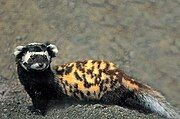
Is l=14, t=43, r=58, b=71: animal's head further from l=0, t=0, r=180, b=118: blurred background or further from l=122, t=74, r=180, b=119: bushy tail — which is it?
l=122, t=74, r=180, b=119: bushy tail

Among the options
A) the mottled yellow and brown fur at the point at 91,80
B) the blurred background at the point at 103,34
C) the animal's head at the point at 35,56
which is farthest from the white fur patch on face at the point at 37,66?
the blurred background at the point at 103,34

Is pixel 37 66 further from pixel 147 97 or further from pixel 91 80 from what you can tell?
pixel 147 97

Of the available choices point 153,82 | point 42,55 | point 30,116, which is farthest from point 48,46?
point 153,82

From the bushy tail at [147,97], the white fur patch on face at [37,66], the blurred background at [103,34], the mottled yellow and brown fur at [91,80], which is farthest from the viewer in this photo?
the blurred background at [103,34]

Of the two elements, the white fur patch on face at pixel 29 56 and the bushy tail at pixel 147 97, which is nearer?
the white fur patch on face at pixel 29 56

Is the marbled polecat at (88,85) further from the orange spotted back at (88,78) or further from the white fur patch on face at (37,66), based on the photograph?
the white fur patch on face at (37,66)

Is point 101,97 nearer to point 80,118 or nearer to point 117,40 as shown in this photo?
point 80,118

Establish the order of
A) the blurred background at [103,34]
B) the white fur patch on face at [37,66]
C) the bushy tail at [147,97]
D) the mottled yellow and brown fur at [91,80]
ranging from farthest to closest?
1. the blurred background at [103,34]
2. the mottled yellow and brown fur at [91,80]
3. the bushy tail at [147,97]
4. the white fur patch on face at [37,66]
